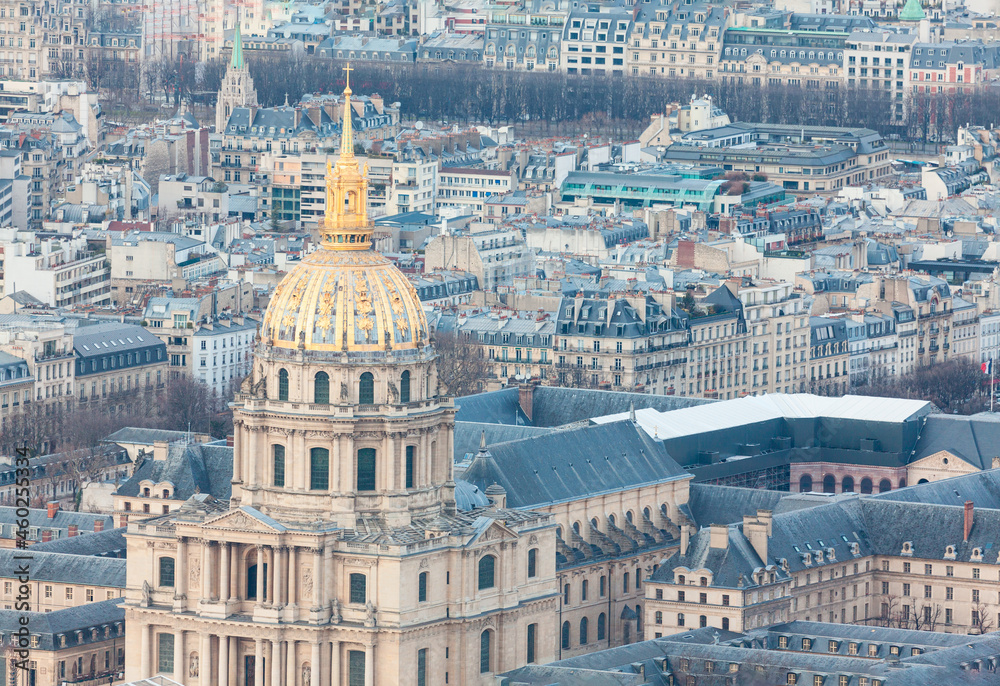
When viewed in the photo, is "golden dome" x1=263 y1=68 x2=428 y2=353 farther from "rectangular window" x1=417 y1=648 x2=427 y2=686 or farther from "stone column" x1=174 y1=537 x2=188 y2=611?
"rectangular window" x1=417 y1=648 x2=427 y2=686

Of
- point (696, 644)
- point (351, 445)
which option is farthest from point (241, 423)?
point (696, 644)

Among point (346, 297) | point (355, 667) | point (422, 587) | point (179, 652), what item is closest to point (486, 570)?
point (422, 587)

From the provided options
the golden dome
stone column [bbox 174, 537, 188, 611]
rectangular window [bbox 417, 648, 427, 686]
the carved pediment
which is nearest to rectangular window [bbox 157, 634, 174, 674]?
stone column [bbox 174, 537, 188, 611]

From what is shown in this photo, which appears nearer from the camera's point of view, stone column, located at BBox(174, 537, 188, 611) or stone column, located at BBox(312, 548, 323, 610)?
stone column, located at BBox(312, 548, 323, 610)

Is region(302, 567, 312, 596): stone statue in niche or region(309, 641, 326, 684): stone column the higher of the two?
region(302, 567, 312, 596): stone statue in niche

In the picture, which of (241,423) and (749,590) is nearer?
(241,423)

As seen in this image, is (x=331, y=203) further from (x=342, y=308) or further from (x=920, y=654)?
(x=920, y=654)
